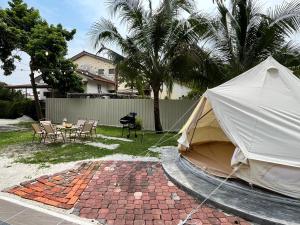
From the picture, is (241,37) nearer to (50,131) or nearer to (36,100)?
(50,131)

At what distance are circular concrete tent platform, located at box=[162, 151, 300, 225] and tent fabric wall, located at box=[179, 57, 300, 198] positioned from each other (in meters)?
0.20

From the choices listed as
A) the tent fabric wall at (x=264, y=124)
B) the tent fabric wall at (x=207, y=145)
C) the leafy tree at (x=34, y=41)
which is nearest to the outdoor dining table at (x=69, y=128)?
the tent fabric wall at (x=207, y=145)

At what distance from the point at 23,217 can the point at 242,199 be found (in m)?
3.79

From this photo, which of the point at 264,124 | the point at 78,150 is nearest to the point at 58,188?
the point at 78,150

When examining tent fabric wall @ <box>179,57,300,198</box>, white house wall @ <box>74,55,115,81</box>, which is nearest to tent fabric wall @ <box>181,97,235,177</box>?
tent fabric wall @ <box>179,57,300,198</box>

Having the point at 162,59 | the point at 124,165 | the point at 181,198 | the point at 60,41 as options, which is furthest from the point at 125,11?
the point at 181,198

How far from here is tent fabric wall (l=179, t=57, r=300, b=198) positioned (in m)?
5.32

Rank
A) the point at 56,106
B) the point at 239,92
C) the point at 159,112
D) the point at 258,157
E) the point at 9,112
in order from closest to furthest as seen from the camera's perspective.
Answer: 1. the point at 258,157
2. the point at 239,92
3. the point at 159,112
4. the point at 56,106
5. the point at 9,112

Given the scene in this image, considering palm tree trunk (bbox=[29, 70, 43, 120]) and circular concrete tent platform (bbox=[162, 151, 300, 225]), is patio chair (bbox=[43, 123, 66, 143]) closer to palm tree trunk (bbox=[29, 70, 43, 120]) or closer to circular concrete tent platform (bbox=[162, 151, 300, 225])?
circular concrete tent platform (bbox=[162, 151, 300, 225])

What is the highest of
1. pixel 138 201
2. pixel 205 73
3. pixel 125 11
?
pixel 125 11

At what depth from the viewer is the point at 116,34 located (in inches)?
542

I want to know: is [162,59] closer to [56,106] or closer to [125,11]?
[125,11]

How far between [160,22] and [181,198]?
926cm

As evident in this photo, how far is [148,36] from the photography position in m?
13.3
